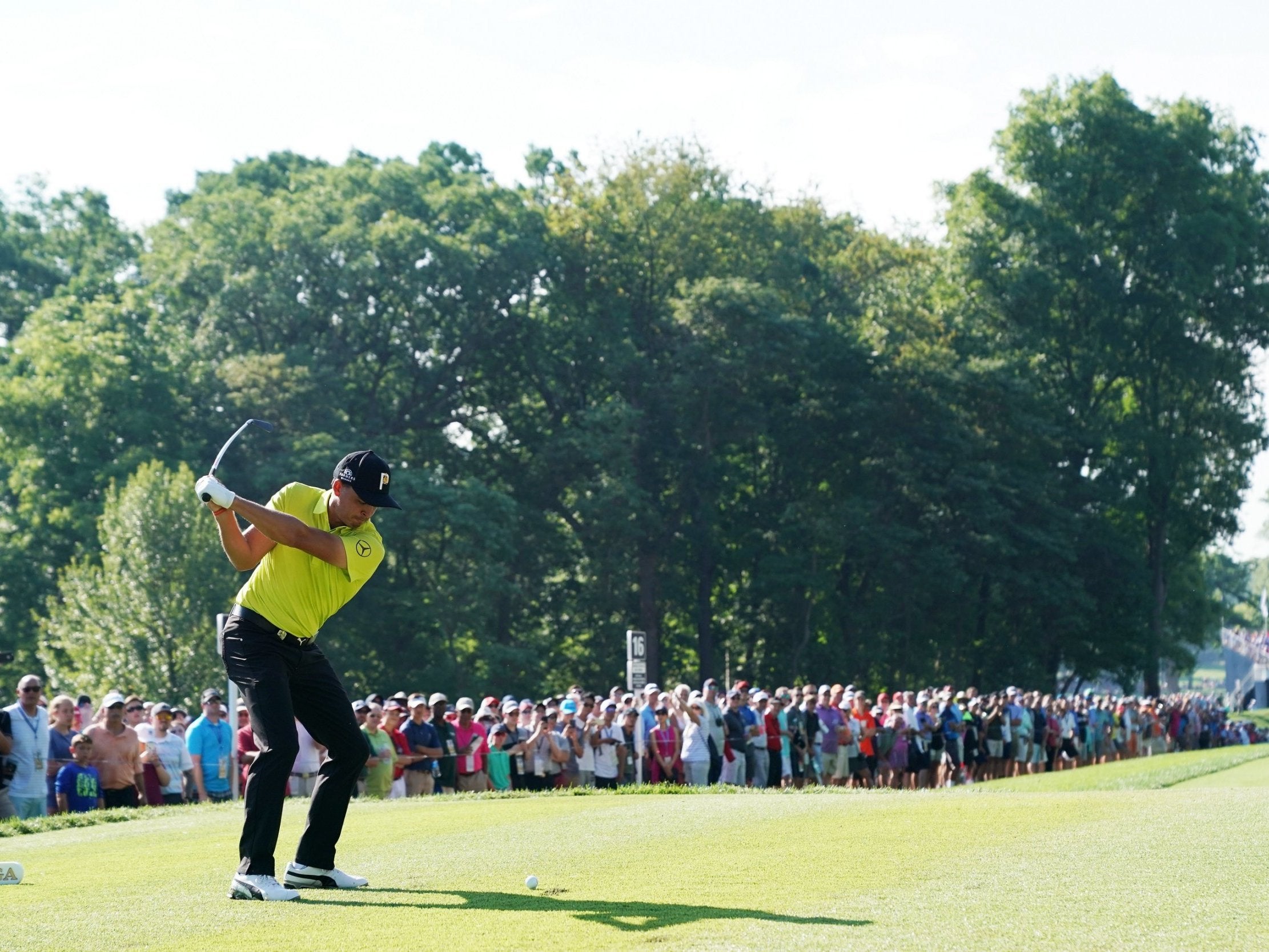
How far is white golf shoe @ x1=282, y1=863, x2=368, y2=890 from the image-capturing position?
792 cm

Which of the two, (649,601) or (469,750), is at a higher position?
(649,601)

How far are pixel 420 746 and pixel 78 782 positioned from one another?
4.83 meters

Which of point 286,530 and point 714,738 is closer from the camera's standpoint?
point 286,530

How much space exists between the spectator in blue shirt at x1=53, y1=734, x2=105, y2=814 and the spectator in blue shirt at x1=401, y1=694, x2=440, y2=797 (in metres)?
4.34

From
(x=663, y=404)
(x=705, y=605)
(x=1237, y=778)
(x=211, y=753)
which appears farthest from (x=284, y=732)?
(x=705, y=605)

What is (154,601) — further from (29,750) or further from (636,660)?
(29,750)

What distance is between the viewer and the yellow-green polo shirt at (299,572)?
7750 millimetres

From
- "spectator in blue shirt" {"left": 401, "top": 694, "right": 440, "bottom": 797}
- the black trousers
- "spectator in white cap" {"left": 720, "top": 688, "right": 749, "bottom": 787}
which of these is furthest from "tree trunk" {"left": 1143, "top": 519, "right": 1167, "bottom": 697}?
the black trousers

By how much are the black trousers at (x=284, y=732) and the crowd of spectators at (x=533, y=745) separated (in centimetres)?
595

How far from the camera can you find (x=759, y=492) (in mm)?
59562

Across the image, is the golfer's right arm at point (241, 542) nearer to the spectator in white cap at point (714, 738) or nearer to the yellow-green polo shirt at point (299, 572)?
the yellow-green polo shirt at point (299, 572)

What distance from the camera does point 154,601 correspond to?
140 feet

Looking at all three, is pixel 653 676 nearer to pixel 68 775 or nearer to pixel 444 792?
pixel 444 792

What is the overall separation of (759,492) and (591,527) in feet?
26.5
